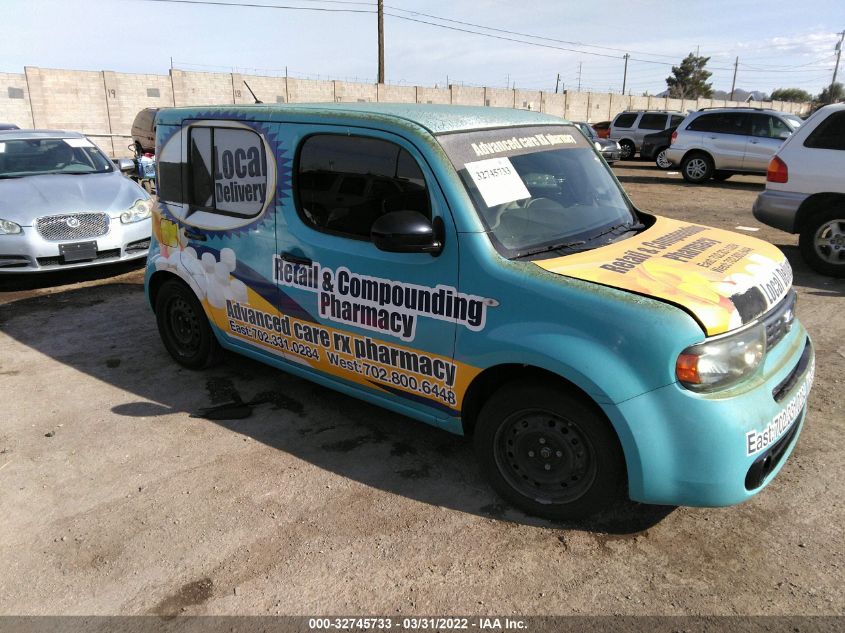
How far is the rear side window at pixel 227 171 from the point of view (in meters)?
3.93

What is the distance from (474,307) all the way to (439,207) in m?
0.52

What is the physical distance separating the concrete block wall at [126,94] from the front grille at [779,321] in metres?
24.4

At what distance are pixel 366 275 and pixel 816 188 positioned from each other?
6.34 meters

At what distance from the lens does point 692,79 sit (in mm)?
89062

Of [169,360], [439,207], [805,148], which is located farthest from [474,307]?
[805,148]

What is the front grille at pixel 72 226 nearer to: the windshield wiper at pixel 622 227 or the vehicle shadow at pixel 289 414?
the vehicle shadow at pixel 289 414

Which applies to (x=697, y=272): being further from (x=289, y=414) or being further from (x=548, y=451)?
(x=289, y=414)

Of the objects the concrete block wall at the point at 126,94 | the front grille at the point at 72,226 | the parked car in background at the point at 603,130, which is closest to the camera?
the front grille at the point at 72,226

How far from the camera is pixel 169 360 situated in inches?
205

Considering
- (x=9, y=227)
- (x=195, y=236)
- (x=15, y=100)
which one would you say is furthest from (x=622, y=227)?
(x=15, y=100)

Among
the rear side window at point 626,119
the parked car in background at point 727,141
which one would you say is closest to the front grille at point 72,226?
the parked car in background at point 727,141

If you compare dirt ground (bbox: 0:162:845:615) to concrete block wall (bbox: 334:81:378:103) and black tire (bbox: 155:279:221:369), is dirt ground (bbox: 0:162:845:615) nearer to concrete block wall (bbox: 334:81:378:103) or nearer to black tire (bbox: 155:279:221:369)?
black tire (bbox: 155:279:221:369)

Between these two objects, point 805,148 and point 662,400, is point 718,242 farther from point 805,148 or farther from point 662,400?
point 805,148

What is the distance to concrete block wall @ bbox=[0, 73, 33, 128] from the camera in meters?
29.4
